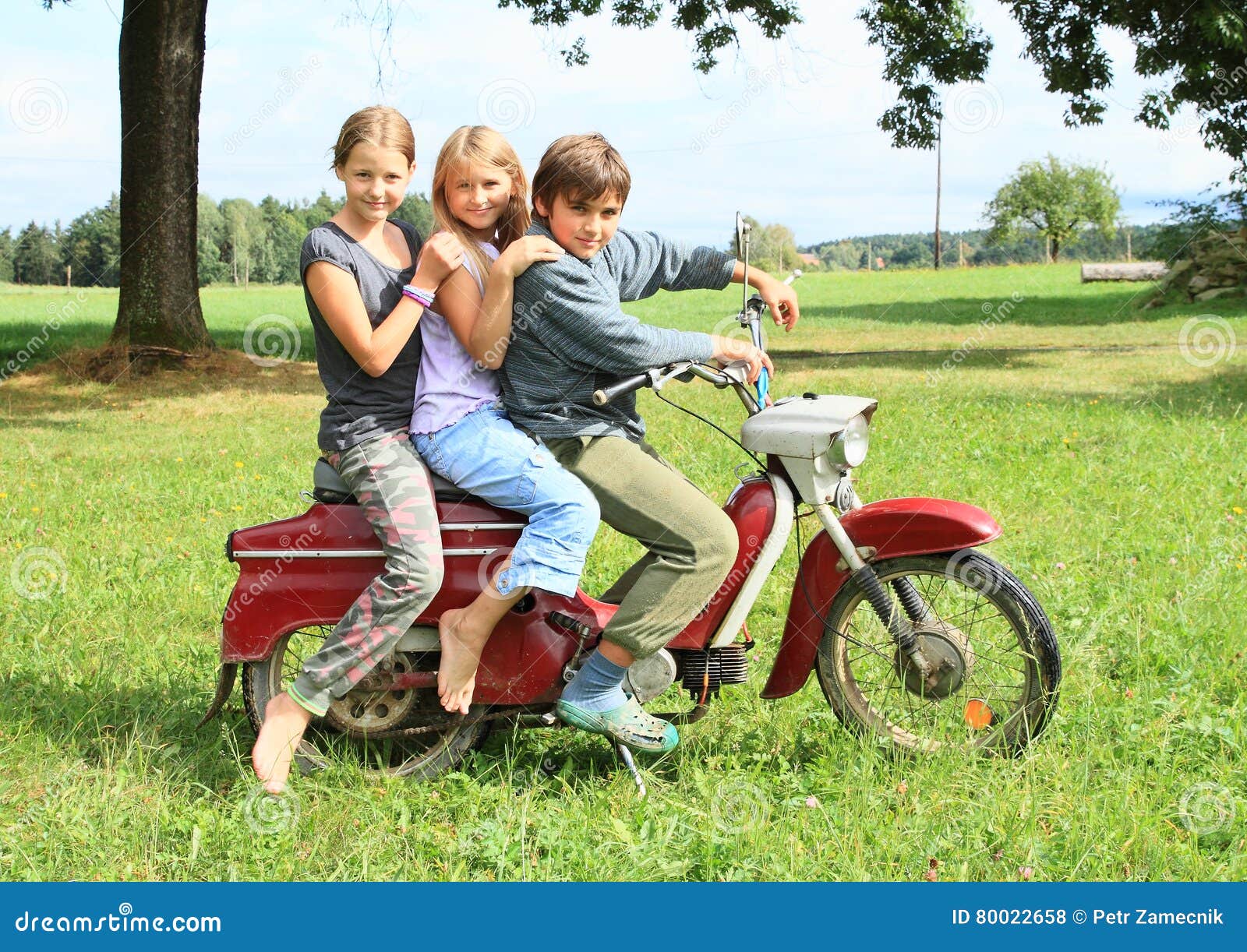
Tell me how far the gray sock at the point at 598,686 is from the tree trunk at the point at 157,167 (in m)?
11.4

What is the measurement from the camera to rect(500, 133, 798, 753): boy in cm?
303

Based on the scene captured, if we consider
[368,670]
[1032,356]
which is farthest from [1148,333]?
[368,670]

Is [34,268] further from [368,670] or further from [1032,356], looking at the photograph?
[368,670]

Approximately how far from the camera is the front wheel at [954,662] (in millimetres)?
3236

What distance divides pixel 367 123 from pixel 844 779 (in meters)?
2.17

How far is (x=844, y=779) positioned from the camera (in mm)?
3217
